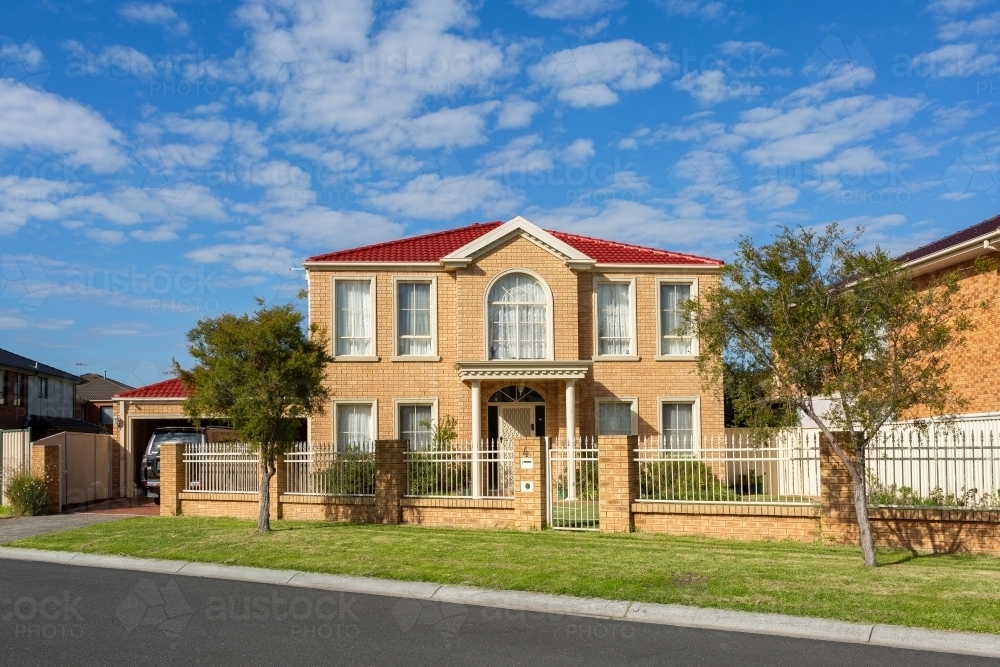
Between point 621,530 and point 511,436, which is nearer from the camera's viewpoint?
point 621,530

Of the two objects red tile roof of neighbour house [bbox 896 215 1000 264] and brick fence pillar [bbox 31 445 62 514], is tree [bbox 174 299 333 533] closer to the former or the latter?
brick fence pillar [bbox 31 445 62 514]

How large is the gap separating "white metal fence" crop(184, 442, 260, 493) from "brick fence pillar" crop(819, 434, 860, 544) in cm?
1104

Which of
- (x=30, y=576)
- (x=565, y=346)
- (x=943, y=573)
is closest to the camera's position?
(x=943, y=573)

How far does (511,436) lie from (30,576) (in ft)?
43.0

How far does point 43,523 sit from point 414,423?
8736mm

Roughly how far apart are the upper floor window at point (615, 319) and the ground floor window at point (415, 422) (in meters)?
4.69

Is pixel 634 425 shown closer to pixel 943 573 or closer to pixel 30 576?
pixel 943 573

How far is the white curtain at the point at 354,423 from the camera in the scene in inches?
965

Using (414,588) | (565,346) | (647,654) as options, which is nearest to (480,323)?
(565,346)

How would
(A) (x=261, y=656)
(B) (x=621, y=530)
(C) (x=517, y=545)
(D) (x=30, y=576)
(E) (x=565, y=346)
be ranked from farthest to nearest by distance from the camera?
1. (E) (x=565, y=346)
2. (B) (x=621, y=530)
3. (C) (x=517, y=545)
4. (D) (x=30, y=576)
5. (A) (x=261, y=656)

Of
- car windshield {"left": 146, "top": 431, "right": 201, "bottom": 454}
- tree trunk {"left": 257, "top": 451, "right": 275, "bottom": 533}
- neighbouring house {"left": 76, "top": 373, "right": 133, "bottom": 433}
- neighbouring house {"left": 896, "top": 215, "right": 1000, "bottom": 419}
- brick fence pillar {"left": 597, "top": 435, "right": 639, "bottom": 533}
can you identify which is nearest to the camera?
brick fence pillar {"left": 597, "top": 435, "right": 639, "bottom": 533}

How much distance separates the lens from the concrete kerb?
29.9 ft

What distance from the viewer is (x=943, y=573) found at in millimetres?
11930

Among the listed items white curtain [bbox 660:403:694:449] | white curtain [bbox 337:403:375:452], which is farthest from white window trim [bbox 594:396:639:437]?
white curtain [bbox 337:403:375:452]
